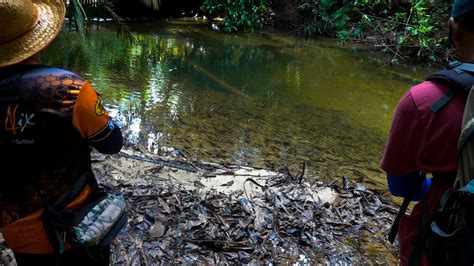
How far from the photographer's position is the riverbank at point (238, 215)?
108 inches

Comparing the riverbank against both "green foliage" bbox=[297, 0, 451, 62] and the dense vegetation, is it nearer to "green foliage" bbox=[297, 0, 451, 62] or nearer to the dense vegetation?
the dense vegetation

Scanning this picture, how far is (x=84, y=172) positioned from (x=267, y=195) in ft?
6.88

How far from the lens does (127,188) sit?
3.35 metres

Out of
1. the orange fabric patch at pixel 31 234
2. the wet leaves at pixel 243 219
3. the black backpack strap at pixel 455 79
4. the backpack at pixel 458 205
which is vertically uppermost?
the black backpack strap at pixel 455 79

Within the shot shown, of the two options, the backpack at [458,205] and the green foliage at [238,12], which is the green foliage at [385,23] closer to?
the green foliage at [238,12]

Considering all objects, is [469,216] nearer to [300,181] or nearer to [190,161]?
[300,181]

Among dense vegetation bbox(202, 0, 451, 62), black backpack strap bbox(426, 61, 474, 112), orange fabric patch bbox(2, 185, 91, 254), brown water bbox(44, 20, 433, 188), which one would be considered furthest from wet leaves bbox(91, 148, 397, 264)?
dense vegetation bbox(202, 0, 451, 62)

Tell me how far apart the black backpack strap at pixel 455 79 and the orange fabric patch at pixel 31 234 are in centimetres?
126

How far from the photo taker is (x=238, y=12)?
14.7m

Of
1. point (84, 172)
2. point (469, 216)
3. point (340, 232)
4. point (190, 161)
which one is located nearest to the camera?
point (469, 216)

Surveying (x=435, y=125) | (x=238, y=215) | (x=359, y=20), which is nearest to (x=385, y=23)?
(x=359, y=20)

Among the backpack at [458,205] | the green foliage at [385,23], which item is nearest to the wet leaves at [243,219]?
the backpack at [458,205]

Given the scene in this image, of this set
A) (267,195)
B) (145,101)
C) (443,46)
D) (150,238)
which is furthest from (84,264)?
(443,46)

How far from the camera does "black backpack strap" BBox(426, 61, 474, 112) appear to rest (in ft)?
3.92
